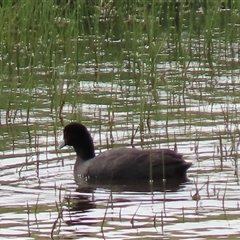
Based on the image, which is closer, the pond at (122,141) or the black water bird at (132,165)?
the pond at (122,141)

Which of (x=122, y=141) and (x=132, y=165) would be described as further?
(x=122, y=141)

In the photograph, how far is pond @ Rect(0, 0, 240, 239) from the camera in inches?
327

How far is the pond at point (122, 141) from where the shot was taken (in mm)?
8305

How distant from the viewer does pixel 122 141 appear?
37.3 feet

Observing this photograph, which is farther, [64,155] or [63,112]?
[63,112]

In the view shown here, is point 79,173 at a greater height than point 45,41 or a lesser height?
lesser

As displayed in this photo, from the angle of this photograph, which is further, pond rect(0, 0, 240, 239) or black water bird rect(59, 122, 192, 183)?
black water bird rect(59, 122, 192, 183)

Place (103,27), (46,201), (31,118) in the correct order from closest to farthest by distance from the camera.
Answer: (46,201)
(31,118)
(103,27)

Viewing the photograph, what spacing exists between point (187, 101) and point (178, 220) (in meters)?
4.70

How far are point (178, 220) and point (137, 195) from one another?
113cm

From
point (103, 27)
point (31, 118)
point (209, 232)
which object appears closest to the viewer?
point (209, 232)

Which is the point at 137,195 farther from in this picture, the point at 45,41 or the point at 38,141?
the point at 45,41

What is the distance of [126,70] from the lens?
14.5 metres

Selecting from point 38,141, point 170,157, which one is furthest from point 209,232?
point 38,141
